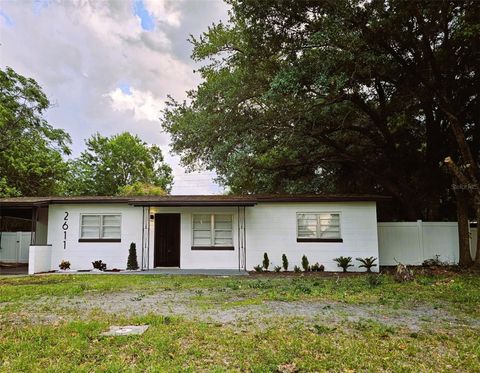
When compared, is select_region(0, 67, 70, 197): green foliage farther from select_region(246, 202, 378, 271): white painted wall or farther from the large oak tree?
select_region(246, 202, 378, 271): white painted wall

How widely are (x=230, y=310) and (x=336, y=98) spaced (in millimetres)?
8856

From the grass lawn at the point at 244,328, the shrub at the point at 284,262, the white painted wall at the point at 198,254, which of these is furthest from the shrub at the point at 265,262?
the grass lawn at the point at 244,328

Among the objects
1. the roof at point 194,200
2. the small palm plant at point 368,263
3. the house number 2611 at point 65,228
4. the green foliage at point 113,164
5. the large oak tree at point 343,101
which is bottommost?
the small palm plant at point 368,263

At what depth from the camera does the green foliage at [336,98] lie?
10656 mm

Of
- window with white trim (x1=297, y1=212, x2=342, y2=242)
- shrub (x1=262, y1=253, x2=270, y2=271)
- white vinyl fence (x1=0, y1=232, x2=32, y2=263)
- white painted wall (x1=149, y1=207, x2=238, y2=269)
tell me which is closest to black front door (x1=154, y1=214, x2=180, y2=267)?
white painted wall (x1=149, y1=207, x2=238, y2=269)

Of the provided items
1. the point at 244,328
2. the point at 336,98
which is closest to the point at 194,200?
the point at 336,98

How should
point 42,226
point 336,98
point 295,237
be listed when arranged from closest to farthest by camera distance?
1. point 336,98
2. point 295,237
3. point 42,226

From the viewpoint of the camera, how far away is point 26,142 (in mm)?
22359

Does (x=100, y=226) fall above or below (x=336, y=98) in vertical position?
below

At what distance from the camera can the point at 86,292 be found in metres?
8.26

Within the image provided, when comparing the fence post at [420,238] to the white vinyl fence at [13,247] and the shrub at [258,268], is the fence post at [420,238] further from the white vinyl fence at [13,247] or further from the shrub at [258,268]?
the white vinyl fence at [13,247]

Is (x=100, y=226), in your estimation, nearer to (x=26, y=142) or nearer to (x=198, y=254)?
(x=198, y=254)

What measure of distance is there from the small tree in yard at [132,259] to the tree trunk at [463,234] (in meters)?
11.6

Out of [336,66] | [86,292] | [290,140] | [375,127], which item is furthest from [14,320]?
[375,127]
